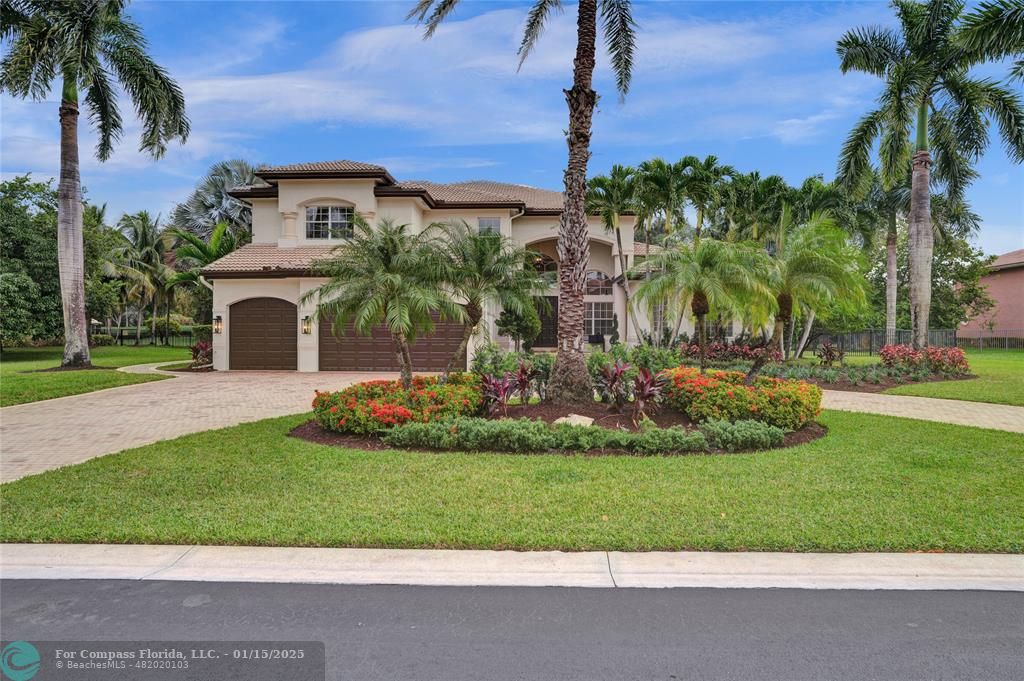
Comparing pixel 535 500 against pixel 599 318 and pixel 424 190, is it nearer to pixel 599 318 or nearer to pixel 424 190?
pixel 424 190

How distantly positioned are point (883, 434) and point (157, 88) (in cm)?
2451

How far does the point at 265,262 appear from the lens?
22.9 metres

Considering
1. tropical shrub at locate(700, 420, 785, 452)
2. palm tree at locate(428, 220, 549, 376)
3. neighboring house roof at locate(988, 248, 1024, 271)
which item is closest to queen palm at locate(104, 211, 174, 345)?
palm tree at locate(428, 220, 549, 376)

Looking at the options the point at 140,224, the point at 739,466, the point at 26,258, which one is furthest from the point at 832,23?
the point at 140,224

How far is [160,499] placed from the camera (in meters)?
6.24

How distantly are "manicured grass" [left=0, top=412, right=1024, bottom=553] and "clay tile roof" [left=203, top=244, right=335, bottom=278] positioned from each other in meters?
14.6

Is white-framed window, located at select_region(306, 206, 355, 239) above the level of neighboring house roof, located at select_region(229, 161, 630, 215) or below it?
below

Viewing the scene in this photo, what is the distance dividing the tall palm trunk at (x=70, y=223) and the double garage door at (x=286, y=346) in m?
5.01

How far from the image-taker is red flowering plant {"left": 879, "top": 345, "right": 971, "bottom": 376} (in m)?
18.8

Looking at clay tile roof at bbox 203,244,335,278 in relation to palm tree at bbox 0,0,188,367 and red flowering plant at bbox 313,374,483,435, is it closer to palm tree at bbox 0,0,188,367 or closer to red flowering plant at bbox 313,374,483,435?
palm tree at bbox 0,0,188,367

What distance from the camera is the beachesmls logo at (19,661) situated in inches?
131

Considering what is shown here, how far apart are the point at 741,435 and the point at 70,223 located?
22621 mm

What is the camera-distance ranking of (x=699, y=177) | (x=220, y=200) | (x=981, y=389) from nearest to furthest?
(x=981, y=389) → (x=699, y=177) → (x=220, y=200)

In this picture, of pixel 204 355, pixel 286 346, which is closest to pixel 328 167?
pixel 286 346
